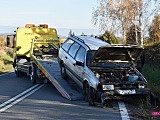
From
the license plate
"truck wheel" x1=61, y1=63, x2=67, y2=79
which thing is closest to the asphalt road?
the license plate

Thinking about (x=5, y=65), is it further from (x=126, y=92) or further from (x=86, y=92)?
(x=126, y=92)

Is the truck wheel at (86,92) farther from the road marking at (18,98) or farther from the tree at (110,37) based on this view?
the tree at (110,37)

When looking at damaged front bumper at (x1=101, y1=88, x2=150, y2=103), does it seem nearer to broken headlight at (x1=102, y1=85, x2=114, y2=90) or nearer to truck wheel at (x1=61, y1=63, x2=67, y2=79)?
broken headlight at (x1=102, y1=85, x2=114, y2=90)

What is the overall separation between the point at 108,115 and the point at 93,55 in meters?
2.63

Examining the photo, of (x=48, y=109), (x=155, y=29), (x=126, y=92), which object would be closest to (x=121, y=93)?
(x=126, y=92)

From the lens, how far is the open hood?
1077 cm

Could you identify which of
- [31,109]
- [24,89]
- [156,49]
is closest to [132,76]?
[31,109]

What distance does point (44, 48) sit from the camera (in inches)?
689

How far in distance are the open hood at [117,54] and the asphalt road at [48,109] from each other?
1505mm

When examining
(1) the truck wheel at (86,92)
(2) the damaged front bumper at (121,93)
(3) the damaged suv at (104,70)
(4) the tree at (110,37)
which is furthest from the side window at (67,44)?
(4) the tree at (110,37)

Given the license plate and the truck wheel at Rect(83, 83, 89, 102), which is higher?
the license plate

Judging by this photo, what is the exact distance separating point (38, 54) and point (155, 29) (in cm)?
1435

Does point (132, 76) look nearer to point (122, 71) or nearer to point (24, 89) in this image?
point (122, 71)

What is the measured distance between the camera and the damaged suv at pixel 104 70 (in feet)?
32.6
